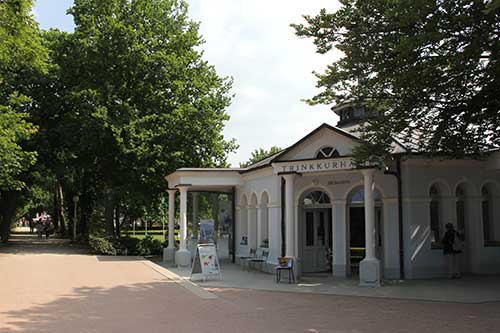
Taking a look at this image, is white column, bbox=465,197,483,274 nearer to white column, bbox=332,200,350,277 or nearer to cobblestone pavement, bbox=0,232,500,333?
white column, bbox=332,200,350,277

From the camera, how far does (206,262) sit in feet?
52.3

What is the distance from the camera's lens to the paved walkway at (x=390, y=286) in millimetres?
12727

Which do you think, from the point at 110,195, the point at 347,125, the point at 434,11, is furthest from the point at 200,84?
the point at 434,11

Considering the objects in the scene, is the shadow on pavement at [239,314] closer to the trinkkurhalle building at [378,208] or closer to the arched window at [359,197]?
the trinkkurhalle building at [378,208]

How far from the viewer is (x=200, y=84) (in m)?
30.2

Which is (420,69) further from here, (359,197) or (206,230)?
(206,230)

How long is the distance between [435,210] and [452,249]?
163 cm

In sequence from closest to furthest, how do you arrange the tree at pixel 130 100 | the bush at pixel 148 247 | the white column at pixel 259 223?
1. the white column at pixel 259 223
2. the bush at pixel 148 247
3. the tree at pixel 130 100

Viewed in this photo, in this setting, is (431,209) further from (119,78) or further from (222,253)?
(119,78)

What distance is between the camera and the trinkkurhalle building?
16141mm

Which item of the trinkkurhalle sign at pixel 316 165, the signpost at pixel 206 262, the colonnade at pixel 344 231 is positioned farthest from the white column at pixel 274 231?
the signpost at pixel 206 262

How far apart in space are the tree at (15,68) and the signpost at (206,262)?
8.47 m

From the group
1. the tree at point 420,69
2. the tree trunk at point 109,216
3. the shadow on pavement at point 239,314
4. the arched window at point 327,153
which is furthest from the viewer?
the tree trunk at point 109,216

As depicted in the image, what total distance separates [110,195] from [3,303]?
1875 centimetres
